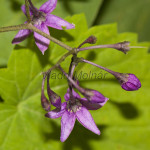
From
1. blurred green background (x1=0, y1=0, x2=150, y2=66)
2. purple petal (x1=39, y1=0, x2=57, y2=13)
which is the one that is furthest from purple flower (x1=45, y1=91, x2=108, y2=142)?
blurred green background (x1=0, y1=0, x2=150, y2=66)

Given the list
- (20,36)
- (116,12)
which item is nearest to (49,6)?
(20,36)

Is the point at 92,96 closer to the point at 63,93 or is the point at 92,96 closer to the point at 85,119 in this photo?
the point at 85,119

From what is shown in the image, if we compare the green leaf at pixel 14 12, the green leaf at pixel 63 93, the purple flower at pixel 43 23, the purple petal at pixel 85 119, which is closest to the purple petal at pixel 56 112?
the purple petal at pixel 85 119

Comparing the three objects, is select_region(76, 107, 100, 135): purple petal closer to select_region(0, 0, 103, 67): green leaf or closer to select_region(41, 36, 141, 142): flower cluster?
select_region(41, 36, 141, 142): flower cluster

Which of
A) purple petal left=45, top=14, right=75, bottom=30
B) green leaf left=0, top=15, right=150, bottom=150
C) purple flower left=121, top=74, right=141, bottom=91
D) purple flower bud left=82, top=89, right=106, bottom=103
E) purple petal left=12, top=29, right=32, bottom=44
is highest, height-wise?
purple petal left=45, top=14, right=75, bottom=30

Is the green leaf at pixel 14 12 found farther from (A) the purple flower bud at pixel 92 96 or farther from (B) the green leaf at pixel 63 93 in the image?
(A) the purple flower bud at pixel 92 96

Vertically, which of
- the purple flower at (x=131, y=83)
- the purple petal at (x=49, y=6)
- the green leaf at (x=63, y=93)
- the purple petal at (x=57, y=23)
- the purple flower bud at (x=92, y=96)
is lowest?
the green leaf at (x=63, y=93)

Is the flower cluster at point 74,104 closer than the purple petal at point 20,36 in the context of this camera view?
Yes
